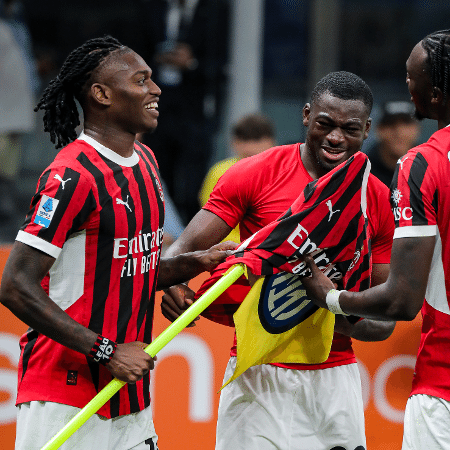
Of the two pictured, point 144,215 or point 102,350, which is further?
point 144,215

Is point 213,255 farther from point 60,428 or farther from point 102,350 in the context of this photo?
point 60,428

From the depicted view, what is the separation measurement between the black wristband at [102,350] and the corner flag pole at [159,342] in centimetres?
9

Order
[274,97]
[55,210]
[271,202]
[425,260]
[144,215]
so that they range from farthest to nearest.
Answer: [274,97] → [271,202] → [144,215] → [55,210] → [425,260]

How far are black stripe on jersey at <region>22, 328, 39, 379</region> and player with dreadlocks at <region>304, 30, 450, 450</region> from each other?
105 centimetres

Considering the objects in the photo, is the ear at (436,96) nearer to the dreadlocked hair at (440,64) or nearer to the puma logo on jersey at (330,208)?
the dreadlocked hair at (440,64)

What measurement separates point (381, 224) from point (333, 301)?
524 mm

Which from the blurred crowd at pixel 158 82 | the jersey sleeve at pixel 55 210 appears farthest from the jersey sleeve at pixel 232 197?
the blurred crowd at pixel 158 82

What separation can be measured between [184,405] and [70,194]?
2.05 m

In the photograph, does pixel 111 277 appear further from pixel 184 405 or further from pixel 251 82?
pixel 251 82

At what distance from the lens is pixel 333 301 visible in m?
2.62

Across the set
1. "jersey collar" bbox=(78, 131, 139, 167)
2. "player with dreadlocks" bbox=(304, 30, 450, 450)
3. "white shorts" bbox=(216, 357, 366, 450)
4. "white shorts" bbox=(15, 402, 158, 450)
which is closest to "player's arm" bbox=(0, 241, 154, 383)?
"white shorts" bbox=(15, 402, 158, 450)

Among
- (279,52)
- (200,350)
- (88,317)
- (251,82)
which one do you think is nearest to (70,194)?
(88,317)

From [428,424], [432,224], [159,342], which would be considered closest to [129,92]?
[159,342]

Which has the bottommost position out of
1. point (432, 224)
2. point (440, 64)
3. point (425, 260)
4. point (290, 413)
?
point (290, 413)
